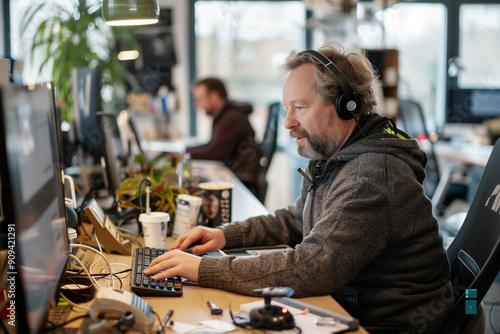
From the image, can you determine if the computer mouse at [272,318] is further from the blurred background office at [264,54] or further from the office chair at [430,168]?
the blurred background office at [264,54]

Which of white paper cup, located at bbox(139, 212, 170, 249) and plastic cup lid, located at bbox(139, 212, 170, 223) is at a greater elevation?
plastic cup lid, located at bbox(139, 212, 170, 223)

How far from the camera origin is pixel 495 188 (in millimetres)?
1331

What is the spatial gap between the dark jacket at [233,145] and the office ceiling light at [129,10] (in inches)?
90.8

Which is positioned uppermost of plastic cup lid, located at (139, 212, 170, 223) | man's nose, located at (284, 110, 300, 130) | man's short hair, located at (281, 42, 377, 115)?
man's short hair, located at (281, 42, 377, 115)

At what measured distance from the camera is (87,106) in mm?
2453

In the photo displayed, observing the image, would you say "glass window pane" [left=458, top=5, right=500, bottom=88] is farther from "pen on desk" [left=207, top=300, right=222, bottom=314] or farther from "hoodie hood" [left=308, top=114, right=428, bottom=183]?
"pen on desk" [left=207, top=300, right=222, bottom=314]

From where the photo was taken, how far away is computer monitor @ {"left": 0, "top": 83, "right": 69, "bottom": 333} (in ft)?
2.31

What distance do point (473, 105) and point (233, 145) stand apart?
2.30 m

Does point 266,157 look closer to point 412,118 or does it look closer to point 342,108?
point 412,118

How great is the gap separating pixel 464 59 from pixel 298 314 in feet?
18.3

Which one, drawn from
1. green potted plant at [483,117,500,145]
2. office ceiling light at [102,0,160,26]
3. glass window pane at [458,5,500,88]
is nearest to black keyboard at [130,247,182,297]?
office ceiling light at [102,0,160,26]

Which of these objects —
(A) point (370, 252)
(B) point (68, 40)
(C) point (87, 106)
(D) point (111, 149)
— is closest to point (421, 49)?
(B) point (68, 40)

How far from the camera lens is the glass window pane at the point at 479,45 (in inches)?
231

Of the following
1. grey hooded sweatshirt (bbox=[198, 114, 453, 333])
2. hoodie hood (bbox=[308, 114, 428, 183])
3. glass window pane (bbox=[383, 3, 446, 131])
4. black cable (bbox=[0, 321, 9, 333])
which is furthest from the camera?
glass window pane (bbox=[383, 3, 446, 131])
